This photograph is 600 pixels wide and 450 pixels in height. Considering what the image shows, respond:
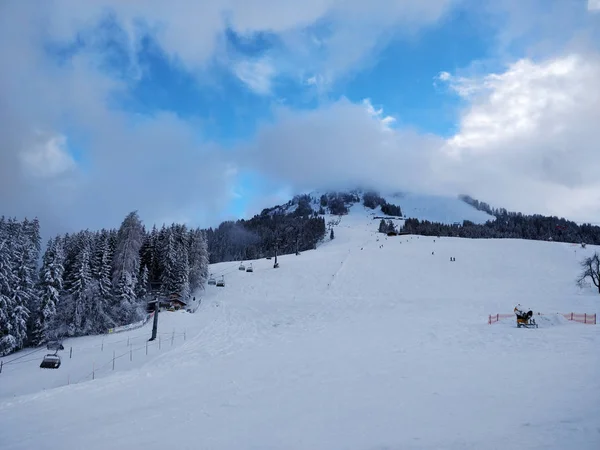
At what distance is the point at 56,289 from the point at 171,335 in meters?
18.6

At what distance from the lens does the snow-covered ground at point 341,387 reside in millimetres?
9367

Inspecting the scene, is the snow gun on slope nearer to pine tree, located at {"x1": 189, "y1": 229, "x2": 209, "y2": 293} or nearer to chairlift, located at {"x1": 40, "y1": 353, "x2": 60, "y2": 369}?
chairlift, located at {"x1": 40, "y1": 353, "x2": 60, "y2": 369}

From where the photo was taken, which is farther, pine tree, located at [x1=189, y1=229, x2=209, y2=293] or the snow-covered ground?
pine tree, located at [x1=189, y1=229, x2=209, y2=293]

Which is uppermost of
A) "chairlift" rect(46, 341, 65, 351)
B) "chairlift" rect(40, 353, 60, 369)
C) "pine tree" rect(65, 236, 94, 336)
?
"pine tree" rect(65, 236, 94, 336)

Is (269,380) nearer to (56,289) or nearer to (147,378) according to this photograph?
(147,378)

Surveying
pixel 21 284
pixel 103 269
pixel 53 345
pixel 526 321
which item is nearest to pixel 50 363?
pixel 53 345

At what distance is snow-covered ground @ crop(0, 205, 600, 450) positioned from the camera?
9.37 meters

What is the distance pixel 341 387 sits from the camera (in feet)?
48.5

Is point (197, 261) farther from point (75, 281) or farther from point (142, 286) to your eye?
point (75, 281)

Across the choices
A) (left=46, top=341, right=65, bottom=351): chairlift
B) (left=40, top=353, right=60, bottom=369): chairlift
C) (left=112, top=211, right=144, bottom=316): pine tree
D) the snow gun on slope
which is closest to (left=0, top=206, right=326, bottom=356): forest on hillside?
(left=112, top=211, right=144, bottom=316): pine tree

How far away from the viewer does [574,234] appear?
515ft

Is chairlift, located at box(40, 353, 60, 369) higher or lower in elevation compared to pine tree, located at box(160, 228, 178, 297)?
lower

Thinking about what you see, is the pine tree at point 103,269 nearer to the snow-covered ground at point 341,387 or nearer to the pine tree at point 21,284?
the pine tree at point 21,284

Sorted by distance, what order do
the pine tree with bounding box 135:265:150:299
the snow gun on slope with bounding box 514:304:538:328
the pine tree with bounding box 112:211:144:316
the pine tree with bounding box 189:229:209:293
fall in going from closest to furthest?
the snow gun on slope with bounding box 514:304:538:328, the pine tree with bounding box 112:211:144:316, the pine tree with bounding box 135:265:150:299, the pine tree with bounding box 189:229:209:293
